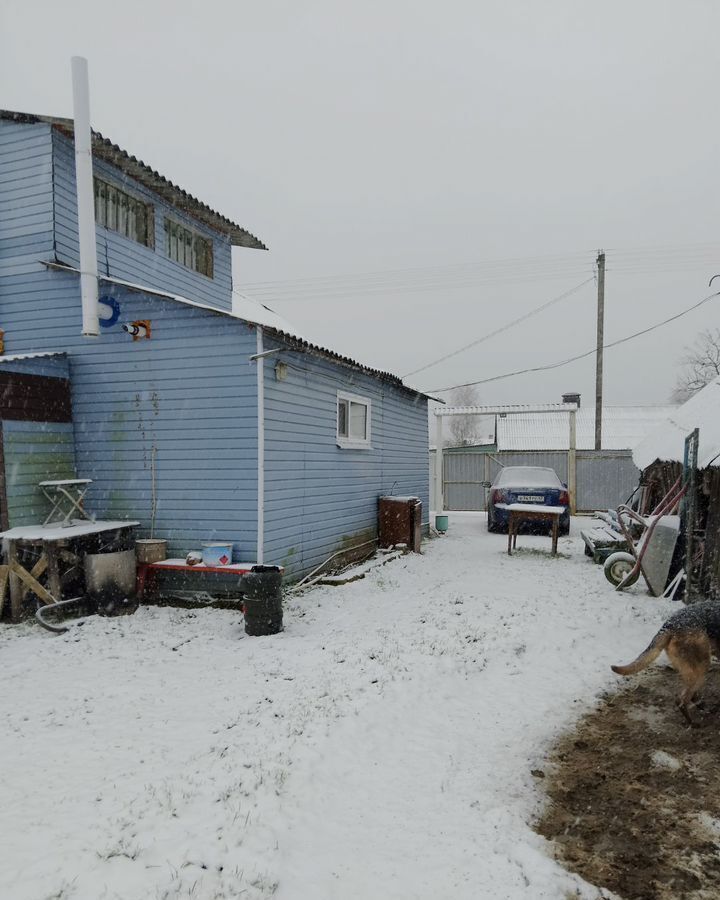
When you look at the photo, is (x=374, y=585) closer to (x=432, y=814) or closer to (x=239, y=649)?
(x=239, y=649)

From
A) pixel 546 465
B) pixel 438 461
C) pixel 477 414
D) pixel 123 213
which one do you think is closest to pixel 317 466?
pixel 123 213

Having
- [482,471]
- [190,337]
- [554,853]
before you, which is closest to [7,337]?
[190,337]

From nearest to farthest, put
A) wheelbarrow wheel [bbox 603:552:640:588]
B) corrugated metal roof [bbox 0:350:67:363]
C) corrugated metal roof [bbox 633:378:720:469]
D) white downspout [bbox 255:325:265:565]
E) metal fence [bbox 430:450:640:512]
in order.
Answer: corrugated metal roof [bbox 633:378:720:469] → corrugated metal roof [bbox 0:350:67:363] → white downspout [bbox 255:325:265:565] → wheelbarrow wheel [bbox 603:552:640:588] → metal fence [bbox 430:450:640:512]

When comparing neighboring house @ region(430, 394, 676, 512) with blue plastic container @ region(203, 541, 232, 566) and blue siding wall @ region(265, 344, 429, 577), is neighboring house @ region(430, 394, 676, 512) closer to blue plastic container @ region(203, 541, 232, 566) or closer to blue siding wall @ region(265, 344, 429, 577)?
blue siding wall @ region(265, 344, 429, 577)

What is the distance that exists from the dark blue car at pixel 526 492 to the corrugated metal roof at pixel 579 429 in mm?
11679

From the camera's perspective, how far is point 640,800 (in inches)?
138

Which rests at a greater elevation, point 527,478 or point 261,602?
point 527,478

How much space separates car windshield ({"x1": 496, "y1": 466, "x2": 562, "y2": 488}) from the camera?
49.8ft

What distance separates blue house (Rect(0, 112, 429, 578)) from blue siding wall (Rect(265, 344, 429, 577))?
36 mm

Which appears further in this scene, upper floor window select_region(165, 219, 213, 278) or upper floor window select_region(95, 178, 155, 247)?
upper floor window select_region(165, 219, 213, 278)

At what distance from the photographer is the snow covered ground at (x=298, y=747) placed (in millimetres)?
2840

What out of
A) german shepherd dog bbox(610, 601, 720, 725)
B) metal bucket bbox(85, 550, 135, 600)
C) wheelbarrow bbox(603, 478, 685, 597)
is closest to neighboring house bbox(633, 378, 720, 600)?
wheelbarrow bbox(603, 478, 685, 597)

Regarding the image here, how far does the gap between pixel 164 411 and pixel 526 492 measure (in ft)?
31.9

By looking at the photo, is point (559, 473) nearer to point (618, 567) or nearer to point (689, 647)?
point (618, 567)
